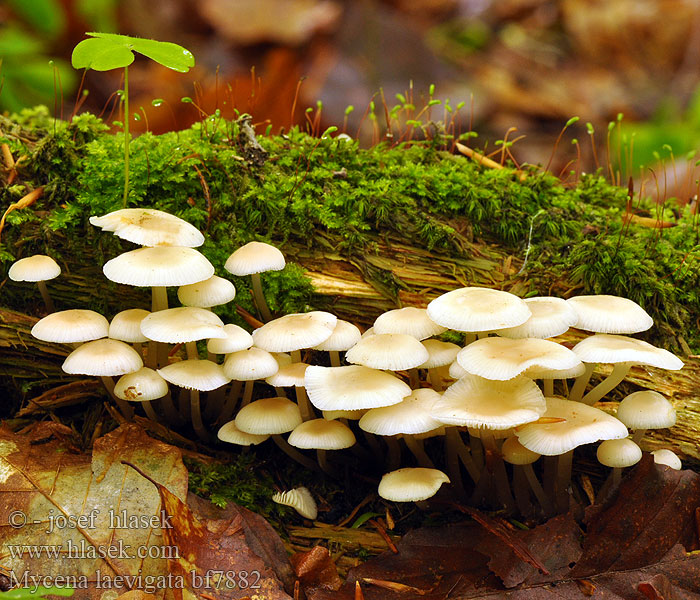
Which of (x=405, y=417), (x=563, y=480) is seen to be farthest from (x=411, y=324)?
(x=563, y=480)

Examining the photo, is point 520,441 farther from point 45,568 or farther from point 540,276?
point 45,568

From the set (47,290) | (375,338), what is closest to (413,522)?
(375,338)

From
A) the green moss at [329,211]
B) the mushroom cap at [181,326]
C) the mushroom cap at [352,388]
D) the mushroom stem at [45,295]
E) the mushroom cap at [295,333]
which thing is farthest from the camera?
the green moss at [329,211]

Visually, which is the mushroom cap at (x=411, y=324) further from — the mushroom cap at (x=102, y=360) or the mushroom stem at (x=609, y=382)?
the mushroom cap at (x=102, y=360)

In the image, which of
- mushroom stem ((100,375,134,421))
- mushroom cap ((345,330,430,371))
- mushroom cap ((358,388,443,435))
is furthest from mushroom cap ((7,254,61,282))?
mushroom cap ((358,388,443,435))

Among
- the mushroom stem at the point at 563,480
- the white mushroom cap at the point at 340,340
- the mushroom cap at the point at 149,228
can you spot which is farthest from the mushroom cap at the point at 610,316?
the mushroom cap at the point at 149,228

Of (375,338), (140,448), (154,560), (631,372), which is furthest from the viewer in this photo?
(631,372)
